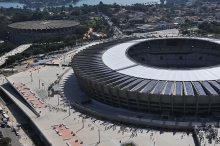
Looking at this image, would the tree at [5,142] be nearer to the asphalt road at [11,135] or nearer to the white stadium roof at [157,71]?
the asphalt road at [11,135]

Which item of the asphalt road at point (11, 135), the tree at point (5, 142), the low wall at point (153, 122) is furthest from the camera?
the asphalt road at point (11, 135)

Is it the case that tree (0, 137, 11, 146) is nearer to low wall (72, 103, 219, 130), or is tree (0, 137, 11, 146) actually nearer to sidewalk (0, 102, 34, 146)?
sidewalk (0, 102, 34, 146)

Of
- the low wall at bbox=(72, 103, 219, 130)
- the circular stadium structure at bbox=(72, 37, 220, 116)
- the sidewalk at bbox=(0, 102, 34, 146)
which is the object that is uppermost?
the circular stadium structure at bbox=(72, 37, 220, 116)

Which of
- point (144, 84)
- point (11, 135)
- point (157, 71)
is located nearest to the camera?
point (11, 135)

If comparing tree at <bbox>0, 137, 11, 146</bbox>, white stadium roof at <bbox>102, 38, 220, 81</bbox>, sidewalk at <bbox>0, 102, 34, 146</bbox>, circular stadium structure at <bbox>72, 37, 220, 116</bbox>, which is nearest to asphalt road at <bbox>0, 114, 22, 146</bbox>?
sidewalk at <bbox>0, 102, 34, 146</bbox>

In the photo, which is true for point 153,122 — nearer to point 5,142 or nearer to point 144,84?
point 144,84

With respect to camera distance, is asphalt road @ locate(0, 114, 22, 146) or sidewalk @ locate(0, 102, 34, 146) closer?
asphalt road @ locate(0, 114, 22, 146)

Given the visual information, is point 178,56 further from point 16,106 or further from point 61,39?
point 61,39

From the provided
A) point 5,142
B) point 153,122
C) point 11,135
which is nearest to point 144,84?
point 153,122

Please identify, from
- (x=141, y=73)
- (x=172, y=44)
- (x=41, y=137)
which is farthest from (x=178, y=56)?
(x=41, y=137)

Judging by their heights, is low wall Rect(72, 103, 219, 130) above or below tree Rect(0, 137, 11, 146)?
above

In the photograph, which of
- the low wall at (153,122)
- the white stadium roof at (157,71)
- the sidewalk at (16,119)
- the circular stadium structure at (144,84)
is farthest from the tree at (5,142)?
the white stadium roof at (157,71)

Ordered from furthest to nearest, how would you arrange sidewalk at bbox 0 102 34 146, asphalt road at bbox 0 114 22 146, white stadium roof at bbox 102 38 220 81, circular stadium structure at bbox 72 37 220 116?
1. white stadium roof at bbox 102 38 220 81
2. circular stadium structure at bbox 72 37 220 116
3. sidewalk at bbox 0 102 34 146
4. asphalt road at bbox 0 114 22 146
